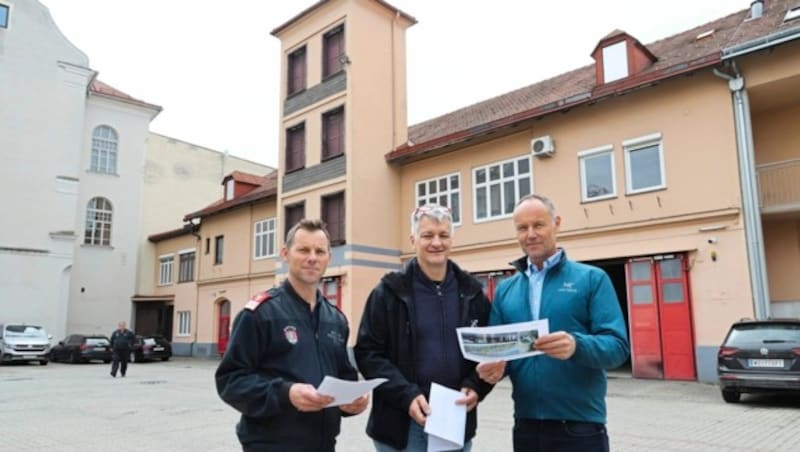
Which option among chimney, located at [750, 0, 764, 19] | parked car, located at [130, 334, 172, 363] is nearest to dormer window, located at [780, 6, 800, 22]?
chimney, located at [750, 0, 764, 19]

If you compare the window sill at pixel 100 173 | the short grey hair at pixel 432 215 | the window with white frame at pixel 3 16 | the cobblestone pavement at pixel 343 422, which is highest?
the window with white frame at pixel 3 16

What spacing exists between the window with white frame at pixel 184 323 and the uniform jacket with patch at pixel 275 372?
30.9 metres

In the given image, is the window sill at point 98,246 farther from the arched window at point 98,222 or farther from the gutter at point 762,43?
the gutter at point 762,43

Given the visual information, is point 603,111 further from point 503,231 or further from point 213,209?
point 213,209

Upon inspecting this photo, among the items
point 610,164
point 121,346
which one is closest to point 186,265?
point 121,346

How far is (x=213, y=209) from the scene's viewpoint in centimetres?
3056

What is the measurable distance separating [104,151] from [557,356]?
3837 centimetres

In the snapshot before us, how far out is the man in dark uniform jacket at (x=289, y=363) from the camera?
2.74 metres

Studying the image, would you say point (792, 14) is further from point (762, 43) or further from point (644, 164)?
point (644, 164)

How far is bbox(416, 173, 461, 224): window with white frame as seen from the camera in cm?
2042

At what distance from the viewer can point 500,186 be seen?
63.0 ft

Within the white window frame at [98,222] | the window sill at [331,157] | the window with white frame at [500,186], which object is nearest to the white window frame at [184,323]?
the white window frame at [98,222]

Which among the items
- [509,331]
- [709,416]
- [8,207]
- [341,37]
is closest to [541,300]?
[509,331]

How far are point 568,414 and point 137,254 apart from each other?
3753 cm
